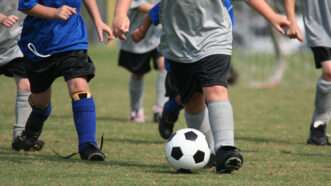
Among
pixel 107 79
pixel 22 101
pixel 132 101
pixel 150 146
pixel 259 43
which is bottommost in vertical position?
pixel 259 43

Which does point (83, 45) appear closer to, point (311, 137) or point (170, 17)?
point (170, 17)

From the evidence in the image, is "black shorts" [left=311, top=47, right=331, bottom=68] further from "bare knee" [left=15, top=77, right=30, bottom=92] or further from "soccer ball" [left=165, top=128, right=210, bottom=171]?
"bare knee" [left=15, top=77, right=30, bottom=92]

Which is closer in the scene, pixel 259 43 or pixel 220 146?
pixel 220 146

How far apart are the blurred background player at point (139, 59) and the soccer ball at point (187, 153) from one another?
4661 millimetres

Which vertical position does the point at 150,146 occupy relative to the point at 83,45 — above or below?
below

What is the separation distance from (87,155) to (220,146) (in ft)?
3.72

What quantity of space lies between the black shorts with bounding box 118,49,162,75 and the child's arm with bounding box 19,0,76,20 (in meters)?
4.50

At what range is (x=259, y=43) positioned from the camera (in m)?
26.4

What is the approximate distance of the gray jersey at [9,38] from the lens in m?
8.20

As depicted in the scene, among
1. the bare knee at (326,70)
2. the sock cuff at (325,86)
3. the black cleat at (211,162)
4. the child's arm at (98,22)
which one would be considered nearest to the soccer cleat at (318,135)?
the sock cuff at (325,86)

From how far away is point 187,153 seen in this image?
6.39m

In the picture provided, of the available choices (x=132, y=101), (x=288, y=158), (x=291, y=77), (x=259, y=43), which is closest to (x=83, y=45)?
(x=288, y=158)

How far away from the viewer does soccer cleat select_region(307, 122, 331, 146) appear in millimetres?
8680

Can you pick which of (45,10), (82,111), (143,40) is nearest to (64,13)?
(45,10)
